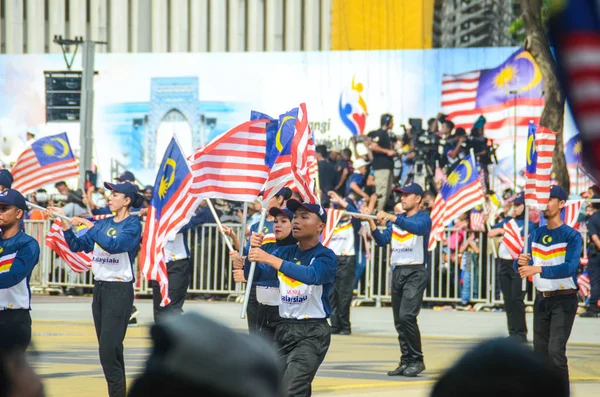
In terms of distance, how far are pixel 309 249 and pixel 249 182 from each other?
11.8 ft

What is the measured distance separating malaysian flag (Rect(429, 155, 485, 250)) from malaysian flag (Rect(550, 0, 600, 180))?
586 inches

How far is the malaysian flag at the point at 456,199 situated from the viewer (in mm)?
16484

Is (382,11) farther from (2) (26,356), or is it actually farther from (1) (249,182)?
(2) (26,356)

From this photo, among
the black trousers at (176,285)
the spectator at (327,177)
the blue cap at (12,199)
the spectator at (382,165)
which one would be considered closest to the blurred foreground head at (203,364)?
the blue cap at (12,199)

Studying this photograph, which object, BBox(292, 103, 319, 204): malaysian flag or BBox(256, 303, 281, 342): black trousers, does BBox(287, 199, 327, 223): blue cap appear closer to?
BBox(256, 303, 281, 342): black trousers

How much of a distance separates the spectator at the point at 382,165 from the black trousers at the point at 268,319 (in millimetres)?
11870

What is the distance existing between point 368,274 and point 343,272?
4.24 meters

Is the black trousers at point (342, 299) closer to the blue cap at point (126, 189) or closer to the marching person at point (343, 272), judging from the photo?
the marching person at point (343, 272)

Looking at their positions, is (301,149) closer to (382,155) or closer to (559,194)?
(559,194)

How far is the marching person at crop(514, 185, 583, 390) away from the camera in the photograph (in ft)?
31.5

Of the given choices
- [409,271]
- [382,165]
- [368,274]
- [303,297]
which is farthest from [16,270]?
[382,165]

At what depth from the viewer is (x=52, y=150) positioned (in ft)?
54.5

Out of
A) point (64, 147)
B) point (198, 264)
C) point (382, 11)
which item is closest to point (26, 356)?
point (64, 147)

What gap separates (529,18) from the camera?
21.6 metres
